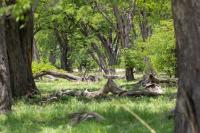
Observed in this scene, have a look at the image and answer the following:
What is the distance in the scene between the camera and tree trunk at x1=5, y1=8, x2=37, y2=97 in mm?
14969

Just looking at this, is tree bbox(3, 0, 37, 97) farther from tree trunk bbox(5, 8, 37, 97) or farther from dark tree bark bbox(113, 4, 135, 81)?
dark tree bark bbox(113, 4, 135, 81)

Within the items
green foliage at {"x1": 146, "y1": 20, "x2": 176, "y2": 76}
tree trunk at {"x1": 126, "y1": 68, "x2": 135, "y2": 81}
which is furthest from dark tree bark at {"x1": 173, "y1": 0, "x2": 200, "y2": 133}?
tree trunk at {"x1": 126, "y1": 68, "x2": 135, "y2": 81}

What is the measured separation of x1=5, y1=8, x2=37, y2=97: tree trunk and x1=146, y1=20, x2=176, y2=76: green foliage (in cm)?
773

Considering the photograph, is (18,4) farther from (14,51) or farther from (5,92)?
(14,51)

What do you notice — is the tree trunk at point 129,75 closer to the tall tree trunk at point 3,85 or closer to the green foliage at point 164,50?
the green foliage at point 164,50

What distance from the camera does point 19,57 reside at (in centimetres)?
1530

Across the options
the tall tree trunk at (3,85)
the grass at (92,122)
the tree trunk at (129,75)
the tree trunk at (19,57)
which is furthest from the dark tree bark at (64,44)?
the grass at (92,122)

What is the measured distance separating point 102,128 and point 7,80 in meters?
3.75

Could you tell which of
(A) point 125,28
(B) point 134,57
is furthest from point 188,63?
(A) point 125,28

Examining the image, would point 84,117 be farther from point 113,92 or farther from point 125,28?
point 125,28

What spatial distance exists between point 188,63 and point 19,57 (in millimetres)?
10482

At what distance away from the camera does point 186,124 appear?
545 cm

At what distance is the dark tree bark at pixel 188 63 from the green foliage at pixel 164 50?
52.8 feet

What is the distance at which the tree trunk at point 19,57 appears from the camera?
589 inches
